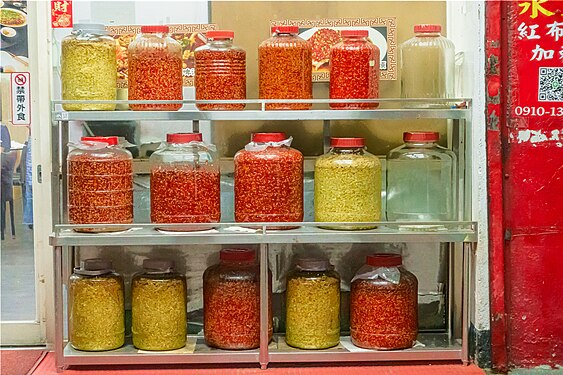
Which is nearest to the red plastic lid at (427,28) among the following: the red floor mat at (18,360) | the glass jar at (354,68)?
the glass jar at (354,68)

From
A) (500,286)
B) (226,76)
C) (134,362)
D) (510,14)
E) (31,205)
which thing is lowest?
(134,362)

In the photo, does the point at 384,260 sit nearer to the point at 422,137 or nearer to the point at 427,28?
the point at 422,137

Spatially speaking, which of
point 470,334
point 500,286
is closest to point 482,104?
point 500,286

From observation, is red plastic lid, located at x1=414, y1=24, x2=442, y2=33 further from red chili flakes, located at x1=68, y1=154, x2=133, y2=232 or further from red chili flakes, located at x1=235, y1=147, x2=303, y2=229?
red chili flakes, located at x1=68, y1=154, x2=133, y2=232

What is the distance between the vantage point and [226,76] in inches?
117

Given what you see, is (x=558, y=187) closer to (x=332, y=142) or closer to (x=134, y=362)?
(x=332, y=142)

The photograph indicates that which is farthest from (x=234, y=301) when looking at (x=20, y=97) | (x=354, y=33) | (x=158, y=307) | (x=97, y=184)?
(x=20, y=97)

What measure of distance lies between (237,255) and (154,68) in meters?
0.74

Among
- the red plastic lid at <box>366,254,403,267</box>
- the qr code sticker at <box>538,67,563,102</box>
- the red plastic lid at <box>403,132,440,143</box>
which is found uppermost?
the qr code sticker at <box>538,67,563,102</box>

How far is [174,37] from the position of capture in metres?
3.24

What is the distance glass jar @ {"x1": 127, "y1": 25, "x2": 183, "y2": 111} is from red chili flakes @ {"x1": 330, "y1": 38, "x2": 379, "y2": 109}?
1.88ft

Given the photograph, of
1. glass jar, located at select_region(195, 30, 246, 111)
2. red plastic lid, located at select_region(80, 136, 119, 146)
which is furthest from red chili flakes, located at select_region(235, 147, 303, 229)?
red plastic lid, located at select_region(80, 136, 119, 146)

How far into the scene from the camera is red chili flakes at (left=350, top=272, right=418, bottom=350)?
301 cm

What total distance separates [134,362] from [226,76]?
3.56 feet
